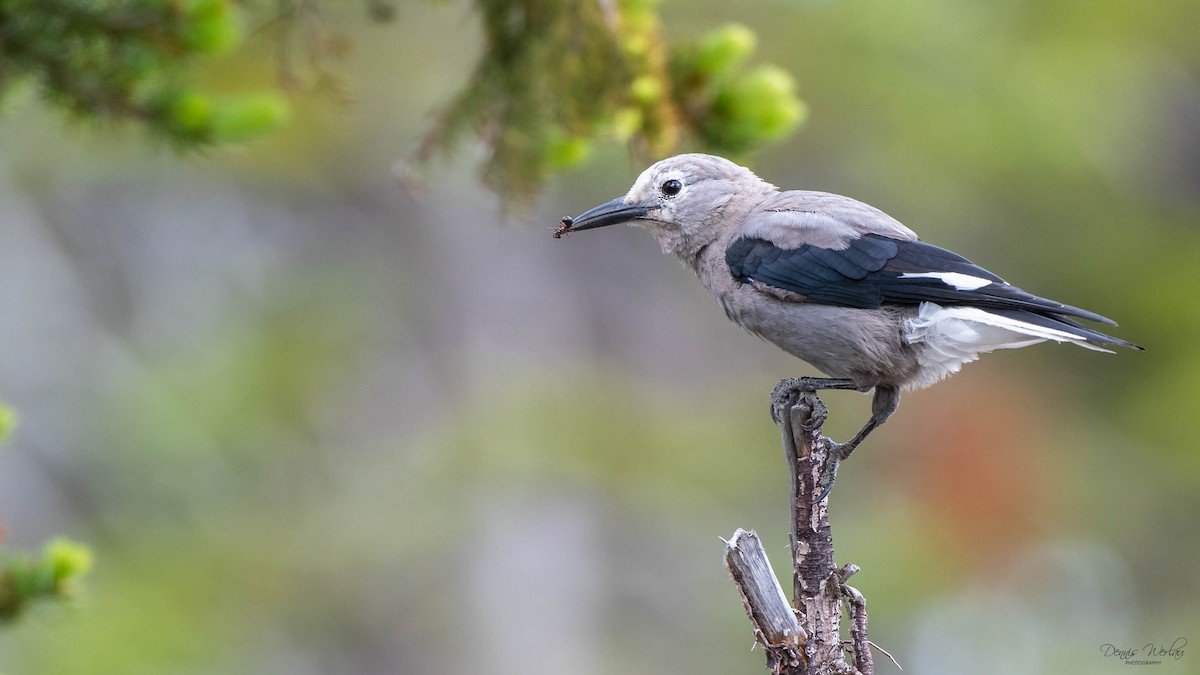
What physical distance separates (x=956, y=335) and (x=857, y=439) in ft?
1.50

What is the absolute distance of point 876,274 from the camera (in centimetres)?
385

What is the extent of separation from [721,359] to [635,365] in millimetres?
974

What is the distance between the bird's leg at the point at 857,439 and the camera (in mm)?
3225

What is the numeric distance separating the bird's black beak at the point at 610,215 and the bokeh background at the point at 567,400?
5033 millimetres

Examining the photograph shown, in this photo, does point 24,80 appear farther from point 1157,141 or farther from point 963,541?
point 1157,141

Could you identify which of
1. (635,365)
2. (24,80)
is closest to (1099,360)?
(635,365)

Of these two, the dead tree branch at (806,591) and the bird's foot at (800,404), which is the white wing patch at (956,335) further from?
the dead tree branch at (806,591)

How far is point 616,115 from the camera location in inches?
153

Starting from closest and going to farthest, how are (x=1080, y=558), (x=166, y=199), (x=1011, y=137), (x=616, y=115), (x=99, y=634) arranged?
(x=616, y=115) → (x=99, y=634) → (x=1011, y=137) → (x=1080, y=558) → (x=166, y=199)
